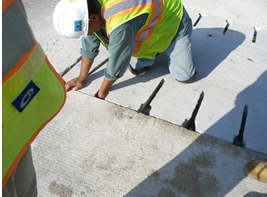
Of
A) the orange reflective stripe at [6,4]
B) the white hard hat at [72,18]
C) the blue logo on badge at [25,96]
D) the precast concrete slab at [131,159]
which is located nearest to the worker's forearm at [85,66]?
the precast concrete slab at [131,159]

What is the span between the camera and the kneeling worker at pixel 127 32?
1.68 m

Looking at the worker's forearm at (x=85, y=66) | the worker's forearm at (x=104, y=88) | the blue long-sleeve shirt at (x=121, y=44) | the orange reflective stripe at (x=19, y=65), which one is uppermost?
the orange reflective stripe at (x=19, y=65)

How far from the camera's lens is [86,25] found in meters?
1.73

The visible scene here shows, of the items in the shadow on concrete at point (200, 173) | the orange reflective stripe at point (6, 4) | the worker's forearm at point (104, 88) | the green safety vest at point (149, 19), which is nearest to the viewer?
the orange reflective stripe at point (6, 4)

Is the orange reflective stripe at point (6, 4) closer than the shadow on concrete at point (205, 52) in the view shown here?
Yes

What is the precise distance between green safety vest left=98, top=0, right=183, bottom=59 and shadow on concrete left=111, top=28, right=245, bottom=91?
0.22m

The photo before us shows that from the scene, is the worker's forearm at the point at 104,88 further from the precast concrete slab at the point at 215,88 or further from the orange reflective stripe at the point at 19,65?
the orange reflective stripe at the point at 19,65

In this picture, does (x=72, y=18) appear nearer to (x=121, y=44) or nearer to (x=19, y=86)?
(x=121, y=44)

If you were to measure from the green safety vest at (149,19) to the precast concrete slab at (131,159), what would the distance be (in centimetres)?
68

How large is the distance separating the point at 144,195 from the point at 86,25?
125 centimetres

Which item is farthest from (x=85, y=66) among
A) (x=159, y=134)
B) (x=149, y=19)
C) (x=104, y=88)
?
(x=159, y=134)

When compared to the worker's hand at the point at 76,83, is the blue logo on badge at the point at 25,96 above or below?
above

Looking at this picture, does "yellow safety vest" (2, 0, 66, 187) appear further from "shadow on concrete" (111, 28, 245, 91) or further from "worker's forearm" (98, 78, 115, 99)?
"shadow on concrete" (111, 28, 245, 91)

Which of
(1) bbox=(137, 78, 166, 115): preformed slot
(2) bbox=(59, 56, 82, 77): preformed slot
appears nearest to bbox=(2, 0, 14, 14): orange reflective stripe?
(1) bbox=(137, 78, 166, 115): preformed slot
